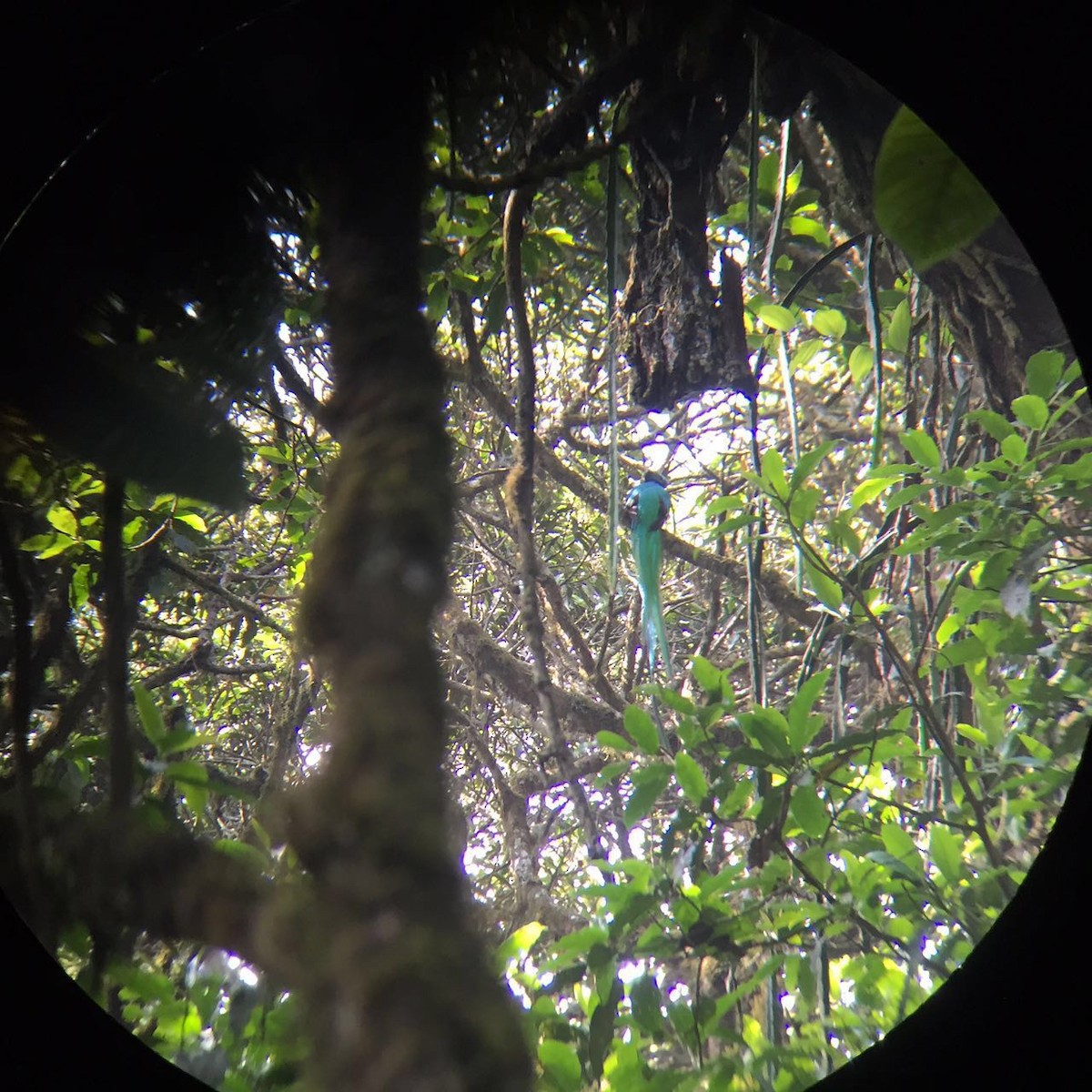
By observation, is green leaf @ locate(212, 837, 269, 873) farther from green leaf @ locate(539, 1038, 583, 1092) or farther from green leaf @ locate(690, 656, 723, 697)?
green leaf @ locate(690, 656, 723, 697)

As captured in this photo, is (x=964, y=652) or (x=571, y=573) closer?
(x=964, y=652)

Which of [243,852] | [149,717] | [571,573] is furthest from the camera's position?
[571,573]

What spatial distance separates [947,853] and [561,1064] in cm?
36

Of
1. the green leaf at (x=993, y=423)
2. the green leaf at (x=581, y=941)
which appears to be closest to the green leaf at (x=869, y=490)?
the green leaf at (x=993, y=423)

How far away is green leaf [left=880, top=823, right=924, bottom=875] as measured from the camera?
0.69 meters

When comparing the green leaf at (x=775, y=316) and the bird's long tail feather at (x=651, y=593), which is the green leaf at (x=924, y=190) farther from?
the bird's long tail feather at (x=651, y=593)

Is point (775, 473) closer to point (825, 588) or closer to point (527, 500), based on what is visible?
point (825, 588)

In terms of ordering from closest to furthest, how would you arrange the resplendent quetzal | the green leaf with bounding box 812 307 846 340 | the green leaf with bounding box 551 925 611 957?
the green leaf with bounding box 551 925 611 957
the resplendent quetzal
the green leaf with bounding box 812 307 846 340

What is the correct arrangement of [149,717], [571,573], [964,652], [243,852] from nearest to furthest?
[243,852] → [149,717] → [964,652] → [571,573]

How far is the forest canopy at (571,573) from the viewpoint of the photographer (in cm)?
56

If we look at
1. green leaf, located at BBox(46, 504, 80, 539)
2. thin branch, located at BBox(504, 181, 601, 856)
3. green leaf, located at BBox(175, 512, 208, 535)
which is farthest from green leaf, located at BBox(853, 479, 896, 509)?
green leaf, located at BBox(46, 504, 80, 539)

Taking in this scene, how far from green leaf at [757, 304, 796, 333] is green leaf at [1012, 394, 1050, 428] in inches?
9.1

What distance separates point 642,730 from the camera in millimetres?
715

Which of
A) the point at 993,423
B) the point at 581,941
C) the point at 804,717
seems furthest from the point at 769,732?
the point at 993,423
